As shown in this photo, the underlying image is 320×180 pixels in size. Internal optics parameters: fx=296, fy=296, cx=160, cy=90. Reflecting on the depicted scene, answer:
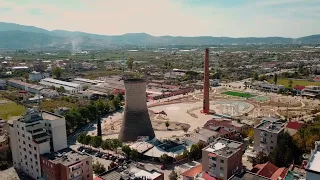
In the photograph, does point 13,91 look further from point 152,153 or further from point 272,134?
point 272,134

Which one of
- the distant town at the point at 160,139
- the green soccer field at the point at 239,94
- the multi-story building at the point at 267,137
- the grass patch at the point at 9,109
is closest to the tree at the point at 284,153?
the distant town at the point at 160,139

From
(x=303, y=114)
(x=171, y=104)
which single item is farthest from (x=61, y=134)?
(x=303, y=114)

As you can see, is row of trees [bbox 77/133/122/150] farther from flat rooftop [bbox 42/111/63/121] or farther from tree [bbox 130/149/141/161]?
flat rooftop [bbox 42/111/63/121]

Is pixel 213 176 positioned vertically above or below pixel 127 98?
below

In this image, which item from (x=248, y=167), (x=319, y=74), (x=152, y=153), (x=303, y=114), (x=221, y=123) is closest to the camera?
(x=248, y=167)

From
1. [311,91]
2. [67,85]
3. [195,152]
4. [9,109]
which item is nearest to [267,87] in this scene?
[311,91]

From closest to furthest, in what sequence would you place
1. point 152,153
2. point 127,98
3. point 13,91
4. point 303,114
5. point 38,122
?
1. point 38,122
2. point 152,153
3. point 127,98
4. point 303,114
5. point 13,91

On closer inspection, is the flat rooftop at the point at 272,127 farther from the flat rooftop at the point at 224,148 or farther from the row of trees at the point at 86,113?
the row of trees at the point at 86,113

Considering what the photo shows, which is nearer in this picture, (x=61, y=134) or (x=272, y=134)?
(x=61, y=134)
